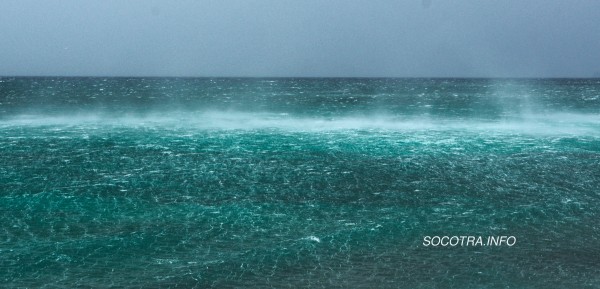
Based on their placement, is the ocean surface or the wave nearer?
the ocean surface

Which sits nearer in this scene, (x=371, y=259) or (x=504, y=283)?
(x=504, y=283)

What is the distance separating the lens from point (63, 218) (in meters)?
30.6

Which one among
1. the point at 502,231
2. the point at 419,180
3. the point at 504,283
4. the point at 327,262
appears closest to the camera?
the point at 504,283

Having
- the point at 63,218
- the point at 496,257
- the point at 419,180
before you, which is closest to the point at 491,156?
the point at 419,180

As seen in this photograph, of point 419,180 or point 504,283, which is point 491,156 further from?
point 504,283

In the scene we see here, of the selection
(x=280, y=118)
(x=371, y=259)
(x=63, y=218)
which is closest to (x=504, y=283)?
(x=371, y=259)

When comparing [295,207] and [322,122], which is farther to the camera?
[322,122]

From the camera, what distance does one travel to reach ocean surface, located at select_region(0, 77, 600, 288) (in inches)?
942

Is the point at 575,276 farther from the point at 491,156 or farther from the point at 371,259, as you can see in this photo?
the point at 491,156

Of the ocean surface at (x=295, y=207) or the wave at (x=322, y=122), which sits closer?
the ocean surface at (x=295, y=207)

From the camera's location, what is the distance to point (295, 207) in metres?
32.9

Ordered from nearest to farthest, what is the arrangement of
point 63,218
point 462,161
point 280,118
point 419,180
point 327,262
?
point 327,262 → point 63,218 → point 419,180 → point 462,161 → point 280,118

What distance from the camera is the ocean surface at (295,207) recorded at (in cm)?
2394

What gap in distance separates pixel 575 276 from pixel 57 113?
78454 millimetres
